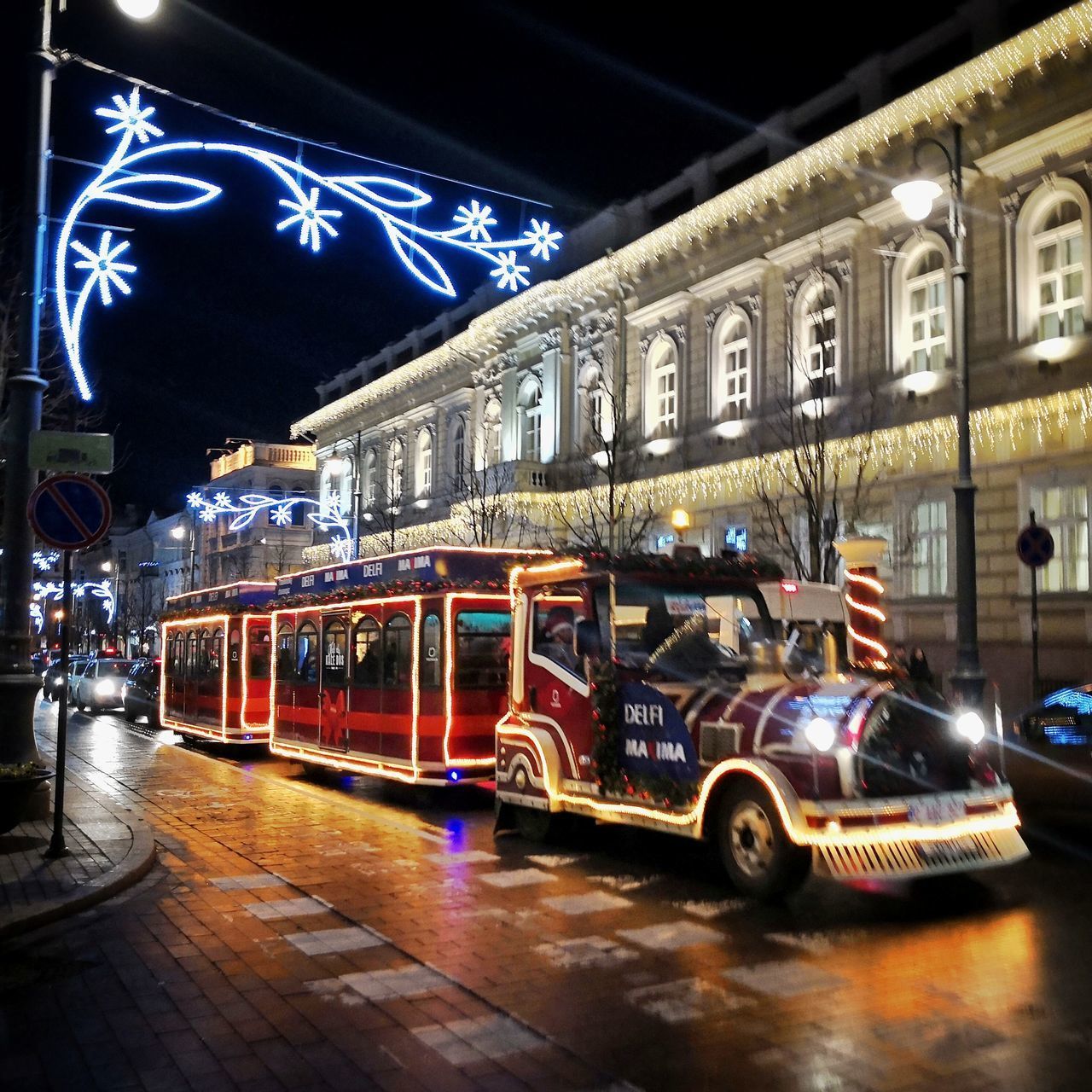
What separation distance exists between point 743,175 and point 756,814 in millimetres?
22710

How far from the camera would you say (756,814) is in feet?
27.1

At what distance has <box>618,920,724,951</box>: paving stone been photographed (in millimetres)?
7164

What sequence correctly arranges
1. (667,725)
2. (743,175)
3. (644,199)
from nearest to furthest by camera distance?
(667,725) < (743,175) < (644,199)

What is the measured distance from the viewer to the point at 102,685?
3506cm

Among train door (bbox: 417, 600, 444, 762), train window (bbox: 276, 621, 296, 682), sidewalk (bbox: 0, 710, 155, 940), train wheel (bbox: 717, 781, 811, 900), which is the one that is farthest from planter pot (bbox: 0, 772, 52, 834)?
train window (bbox: 276, 621, 296, 682)

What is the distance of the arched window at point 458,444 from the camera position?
4116 centimetres

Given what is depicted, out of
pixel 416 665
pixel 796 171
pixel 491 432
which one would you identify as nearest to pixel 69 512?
pixel 416 665

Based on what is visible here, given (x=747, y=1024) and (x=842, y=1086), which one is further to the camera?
(x=747, y=1024)

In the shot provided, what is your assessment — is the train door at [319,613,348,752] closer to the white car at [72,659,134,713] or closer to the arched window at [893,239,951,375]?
the arched window at [893,239,951,375]

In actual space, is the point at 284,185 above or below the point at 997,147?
below

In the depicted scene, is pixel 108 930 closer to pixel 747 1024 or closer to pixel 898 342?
pixel 747 1024

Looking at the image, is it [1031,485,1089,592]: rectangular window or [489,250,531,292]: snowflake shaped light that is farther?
[1031,485,1089,592]: rectangular window

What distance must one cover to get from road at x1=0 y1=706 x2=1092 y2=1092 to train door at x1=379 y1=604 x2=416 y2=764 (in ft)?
9.78

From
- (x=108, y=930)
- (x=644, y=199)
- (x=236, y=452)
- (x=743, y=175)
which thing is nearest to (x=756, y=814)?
(x=108, y=930)
